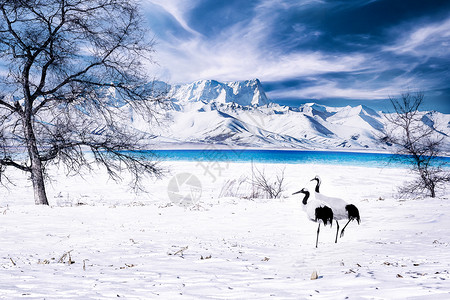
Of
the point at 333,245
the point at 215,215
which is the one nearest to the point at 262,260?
the point at 333,245

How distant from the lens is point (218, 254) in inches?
200

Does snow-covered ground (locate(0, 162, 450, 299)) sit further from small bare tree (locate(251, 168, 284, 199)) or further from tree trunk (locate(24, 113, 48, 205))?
small bare tree (locate(251, 168, 284, 199))

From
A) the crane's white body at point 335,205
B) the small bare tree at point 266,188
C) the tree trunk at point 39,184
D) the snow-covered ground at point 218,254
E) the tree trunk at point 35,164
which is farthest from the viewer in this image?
the small bare tree at point 266,188

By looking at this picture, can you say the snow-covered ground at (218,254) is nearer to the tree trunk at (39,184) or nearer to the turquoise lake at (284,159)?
the tree trunk at (39,184)

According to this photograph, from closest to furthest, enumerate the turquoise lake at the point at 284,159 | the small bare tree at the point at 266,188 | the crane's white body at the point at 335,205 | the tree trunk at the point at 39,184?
the crane's white body at the point at 335,205, the tree trunk at the point at 39,184, the small bare tree at the point at 266,188, the turquoise lake at the point at 284,159

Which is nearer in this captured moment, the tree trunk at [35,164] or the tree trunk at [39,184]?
the tree trunk at [35,164]

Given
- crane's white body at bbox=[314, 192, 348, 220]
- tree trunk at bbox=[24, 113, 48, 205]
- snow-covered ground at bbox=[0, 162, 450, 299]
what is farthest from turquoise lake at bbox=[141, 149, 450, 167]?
crane's white body at bbox=[314, 192, 348, 220]

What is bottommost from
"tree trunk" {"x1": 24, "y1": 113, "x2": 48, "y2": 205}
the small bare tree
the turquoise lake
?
the small bare tree

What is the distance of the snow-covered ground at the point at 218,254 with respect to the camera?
312 centimetres

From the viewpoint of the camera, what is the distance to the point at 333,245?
577 cm

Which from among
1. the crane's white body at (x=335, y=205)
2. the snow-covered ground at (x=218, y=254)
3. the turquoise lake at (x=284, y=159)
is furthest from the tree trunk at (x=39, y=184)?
the crane's white body at (x=335, y=205)

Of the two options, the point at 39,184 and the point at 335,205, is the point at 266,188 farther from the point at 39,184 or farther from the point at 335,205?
the point at 39,184

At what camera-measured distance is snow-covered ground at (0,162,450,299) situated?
10.3ft

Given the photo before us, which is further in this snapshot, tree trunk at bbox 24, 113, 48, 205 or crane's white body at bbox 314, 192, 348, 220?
tree trunk at bbox 24, 113, 48, 205
